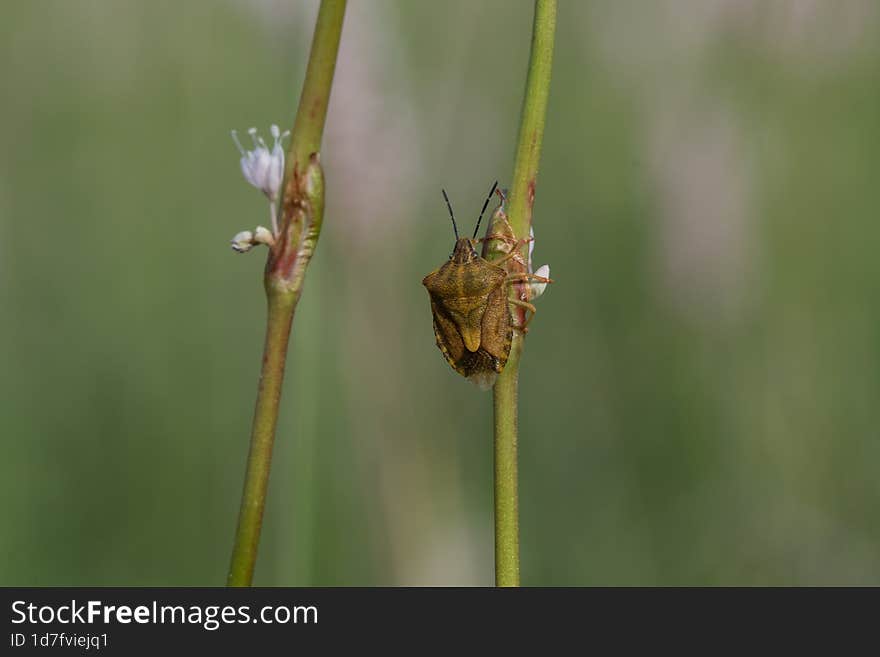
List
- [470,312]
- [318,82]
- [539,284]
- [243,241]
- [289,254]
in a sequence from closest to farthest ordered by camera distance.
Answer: [318,82]
[289,254]
[243,241]
[539,284]
[470,312]

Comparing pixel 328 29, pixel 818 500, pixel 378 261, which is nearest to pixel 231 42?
pixel 378 261

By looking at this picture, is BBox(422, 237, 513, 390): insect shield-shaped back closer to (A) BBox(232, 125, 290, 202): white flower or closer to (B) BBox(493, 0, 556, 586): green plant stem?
(B) BBox(493, 0, 556, 586): green plant stem

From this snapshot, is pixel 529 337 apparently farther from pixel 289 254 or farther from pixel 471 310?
pixel 289 254

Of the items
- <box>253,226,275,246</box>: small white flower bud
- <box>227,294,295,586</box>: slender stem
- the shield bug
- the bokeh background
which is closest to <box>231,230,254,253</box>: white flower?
<box>253,226,275,246</box>: small white flower bud

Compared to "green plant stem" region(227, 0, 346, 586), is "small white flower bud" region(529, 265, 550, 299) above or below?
above

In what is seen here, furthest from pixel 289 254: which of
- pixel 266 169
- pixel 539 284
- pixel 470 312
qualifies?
pixel 470 312

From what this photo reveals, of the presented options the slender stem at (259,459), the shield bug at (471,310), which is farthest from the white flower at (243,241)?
the shield bug at (471,310)
